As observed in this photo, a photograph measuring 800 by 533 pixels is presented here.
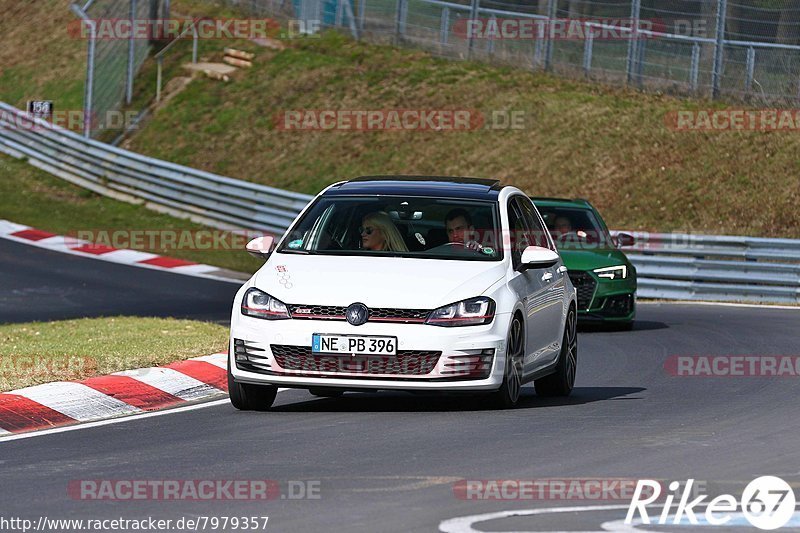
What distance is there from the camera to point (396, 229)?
11.4 meters

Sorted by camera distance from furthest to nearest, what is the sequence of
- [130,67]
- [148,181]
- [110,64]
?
1. [110,64]
2. [130,67]
3. [148,181]

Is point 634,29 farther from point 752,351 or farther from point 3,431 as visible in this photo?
point 3,431

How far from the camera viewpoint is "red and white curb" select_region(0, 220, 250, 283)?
25.6 m

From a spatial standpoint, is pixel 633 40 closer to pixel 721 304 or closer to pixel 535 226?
pixel 721 304

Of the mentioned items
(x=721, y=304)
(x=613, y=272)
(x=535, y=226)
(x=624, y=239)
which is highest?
(x=535, y=226)

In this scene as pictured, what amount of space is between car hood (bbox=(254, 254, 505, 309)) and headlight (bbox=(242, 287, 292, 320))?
4 cm

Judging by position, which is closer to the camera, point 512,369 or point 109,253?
point 512,369

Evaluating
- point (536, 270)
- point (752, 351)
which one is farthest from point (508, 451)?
point (752, 351)

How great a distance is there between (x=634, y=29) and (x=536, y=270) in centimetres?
2194

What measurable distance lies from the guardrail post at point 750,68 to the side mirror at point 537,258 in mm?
20818

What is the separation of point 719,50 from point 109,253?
40.6 feet

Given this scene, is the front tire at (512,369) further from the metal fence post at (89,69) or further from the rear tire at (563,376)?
the metal fence post at (89,69)

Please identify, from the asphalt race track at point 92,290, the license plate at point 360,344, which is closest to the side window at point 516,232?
the license plate at point 360,344

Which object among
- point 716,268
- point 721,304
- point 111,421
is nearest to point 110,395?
point 111,421
